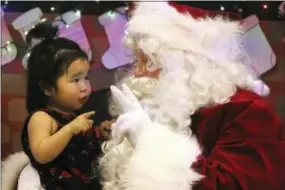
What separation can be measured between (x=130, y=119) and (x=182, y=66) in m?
0.23

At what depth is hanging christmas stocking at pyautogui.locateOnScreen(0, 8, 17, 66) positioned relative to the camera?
7.00 ft

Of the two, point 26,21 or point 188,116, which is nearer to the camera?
point 188,116

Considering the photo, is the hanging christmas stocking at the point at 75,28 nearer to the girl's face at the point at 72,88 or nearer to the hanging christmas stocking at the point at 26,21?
the hanging christmas stocking at the point at 26,21

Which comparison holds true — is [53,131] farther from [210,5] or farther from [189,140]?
[210,5]

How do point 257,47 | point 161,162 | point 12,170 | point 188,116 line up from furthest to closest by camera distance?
1. point 257,47
2. point 12,170
3. point 188,116
4. point 161,162

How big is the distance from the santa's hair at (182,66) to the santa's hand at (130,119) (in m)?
0.08

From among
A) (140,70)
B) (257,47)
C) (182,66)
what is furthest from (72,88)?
(257,47)

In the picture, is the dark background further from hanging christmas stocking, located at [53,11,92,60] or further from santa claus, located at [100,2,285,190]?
santa claus, located at [100,2,285,190]

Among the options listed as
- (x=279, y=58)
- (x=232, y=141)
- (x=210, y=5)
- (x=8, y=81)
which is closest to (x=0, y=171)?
(x=8, y=81)

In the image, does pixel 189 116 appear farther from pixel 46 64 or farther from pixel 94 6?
pixel 94 6

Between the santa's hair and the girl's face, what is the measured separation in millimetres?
146

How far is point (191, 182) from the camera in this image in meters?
1.23

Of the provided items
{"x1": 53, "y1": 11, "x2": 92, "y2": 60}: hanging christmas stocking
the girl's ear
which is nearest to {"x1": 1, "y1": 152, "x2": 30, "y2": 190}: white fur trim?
the girl's ear

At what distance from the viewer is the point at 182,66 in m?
1.41
